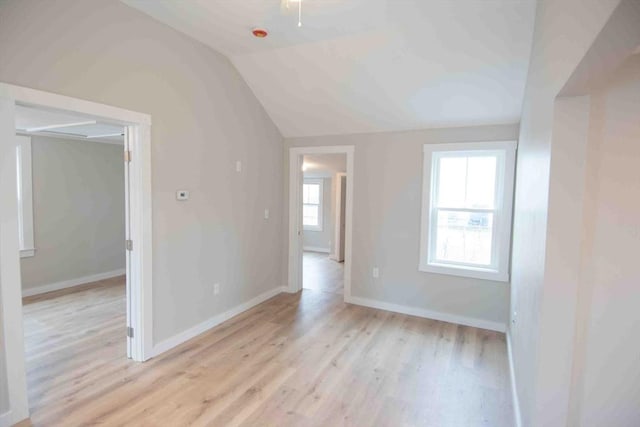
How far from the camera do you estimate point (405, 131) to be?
13.5ft

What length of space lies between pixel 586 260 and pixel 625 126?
22.7 inches

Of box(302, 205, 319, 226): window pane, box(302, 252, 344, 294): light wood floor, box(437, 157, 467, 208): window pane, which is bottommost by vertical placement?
box(302, 252, 344, 294): light wood floor

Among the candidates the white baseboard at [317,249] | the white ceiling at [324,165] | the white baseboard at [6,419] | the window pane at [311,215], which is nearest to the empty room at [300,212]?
the white baseboard at [6,419]

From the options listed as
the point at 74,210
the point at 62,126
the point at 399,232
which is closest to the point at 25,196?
the point at 74,210

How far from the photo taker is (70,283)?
202 inches

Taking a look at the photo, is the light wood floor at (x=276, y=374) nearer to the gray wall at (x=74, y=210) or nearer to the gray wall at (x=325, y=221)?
the gray wall at (x=74, y=210)

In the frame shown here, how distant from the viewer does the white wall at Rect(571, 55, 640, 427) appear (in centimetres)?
137

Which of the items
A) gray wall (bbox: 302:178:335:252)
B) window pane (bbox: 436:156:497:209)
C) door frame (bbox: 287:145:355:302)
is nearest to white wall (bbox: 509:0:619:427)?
window pane (bbox: 436:156:497:209)

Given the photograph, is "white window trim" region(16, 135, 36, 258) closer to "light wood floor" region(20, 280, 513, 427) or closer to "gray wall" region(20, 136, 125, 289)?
"gray wall" region(20, 136, 125, 289)

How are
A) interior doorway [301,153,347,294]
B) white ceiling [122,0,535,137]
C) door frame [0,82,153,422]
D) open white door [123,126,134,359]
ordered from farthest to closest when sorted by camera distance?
interior doorway [301,153,347,294] < open white door [123,126,134,359] < white ceiling [122,0,535,137] < door frame [0,82,153,422]

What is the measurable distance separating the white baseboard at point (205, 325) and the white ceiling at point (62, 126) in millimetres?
2174

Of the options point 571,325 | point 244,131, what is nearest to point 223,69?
point 244,131

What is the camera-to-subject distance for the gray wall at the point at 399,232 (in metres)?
3.87

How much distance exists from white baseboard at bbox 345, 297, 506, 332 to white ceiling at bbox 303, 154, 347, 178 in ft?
9.41
